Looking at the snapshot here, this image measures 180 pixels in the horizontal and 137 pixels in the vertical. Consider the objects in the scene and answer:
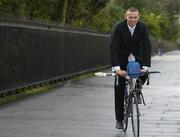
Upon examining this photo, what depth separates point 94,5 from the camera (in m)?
31.7

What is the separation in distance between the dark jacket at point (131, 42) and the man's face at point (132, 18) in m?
0.10

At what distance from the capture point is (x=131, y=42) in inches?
364

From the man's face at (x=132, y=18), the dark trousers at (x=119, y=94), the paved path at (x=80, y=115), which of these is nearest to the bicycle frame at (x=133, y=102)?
the dark trousers at (x=119, y=94)

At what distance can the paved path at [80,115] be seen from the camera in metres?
9.90

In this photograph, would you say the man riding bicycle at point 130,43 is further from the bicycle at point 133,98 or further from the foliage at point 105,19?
the foliage at point 105,19

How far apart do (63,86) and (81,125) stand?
859 centimetres

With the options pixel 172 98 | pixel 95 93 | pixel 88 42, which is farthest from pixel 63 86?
pixel 88 42

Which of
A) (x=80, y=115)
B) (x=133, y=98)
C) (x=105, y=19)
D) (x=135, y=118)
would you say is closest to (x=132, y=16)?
(x=133, y=98)

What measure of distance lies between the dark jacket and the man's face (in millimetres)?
98

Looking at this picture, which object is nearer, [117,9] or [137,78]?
[137,78]

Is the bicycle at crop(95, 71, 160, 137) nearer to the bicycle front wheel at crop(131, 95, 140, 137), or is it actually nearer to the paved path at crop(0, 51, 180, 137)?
the bicycle front wheel at crop(131, 95, 140, 137)

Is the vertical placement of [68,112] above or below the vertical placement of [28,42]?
below

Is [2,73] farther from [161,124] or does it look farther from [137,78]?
[137,78]

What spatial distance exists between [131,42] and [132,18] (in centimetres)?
39
